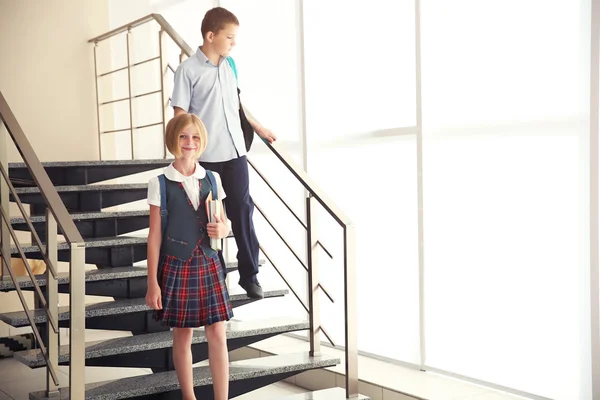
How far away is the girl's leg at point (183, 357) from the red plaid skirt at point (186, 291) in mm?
47

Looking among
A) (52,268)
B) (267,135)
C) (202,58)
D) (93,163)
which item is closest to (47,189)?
(52,268)

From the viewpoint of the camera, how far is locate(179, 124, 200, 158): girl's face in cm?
256

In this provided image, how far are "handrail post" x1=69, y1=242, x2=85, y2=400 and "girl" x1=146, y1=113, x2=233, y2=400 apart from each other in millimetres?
223

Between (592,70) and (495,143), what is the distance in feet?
1.93

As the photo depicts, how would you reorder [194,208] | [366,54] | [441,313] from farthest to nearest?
[366,54], [441,313], [194,208]

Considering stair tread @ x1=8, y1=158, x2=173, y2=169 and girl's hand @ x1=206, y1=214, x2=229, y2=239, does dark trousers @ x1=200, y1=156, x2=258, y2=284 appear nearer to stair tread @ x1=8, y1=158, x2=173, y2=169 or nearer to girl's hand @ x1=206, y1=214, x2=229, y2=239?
girl's hand @ x1=206, y1=214, x2=229, y2=239

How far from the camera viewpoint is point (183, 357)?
8.62 feet

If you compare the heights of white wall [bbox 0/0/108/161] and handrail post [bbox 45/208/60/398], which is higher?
white wall [bbox 0/0/108/161]

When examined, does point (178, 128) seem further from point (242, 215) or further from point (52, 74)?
point (52, 74)

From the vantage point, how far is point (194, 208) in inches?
102

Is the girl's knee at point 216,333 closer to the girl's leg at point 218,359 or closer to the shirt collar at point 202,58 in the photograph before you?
the girl's leg at point 218,359

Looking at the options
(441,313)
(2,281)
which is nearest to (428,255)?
(441,313)

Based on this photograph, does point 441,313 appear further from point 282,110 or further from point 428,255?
point 282,110

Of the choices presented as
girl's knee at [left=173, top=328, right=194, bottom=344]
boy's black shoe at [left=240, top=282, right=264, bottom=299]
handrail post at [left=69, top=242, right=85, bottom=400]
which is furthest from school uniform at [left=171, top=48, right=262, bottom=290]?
handrail post at [left=69, top=242, right=85, bottom=400]
